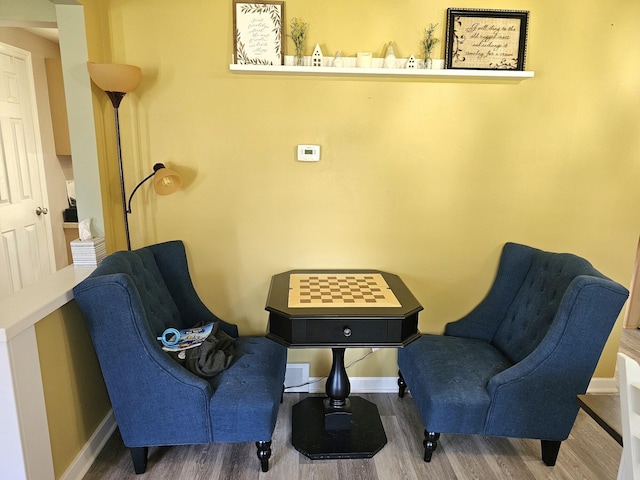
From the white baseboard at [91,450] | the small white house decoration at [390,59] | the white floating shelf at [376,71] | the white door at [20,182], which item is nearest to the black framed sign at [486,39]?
the white floating shelf at [376,71]

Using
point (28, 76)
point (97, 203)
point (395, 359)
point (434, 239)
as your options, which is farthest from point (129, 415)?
point (28, 76)

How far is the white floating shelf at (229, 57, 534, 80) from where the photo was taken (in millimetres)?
2176

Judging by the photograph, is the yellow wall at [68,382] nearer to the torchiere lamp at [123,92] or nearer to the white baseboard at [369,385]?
the torchiere lamp at [123,92]

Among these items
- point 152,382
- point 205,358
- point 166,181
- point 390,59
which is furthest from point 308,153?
point 152,382

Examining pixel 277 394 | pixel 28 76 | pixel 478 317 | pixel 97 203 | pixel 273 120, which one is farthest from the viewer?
pixel 28 76

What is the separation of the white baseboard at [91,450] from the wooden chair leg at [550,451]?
2155mm

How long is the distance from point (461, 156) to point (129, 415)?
7.02 feet

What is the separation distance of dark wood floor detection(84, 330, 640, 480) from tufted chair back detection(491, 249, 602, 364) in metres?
0.49

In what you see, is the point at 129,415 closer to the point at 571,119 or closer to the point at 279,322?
the point at 279,322

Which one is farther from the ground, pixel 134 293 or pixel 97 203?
pixel 97 203

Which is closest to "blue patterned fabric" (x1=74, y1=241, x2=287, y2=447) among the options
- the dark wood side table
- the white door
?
the dark wood side table

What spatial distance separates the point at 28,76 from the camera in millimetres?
3281

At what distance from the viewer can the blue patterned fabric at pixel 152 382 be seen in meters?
1.66

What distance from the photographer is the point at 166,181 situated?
2.15m
